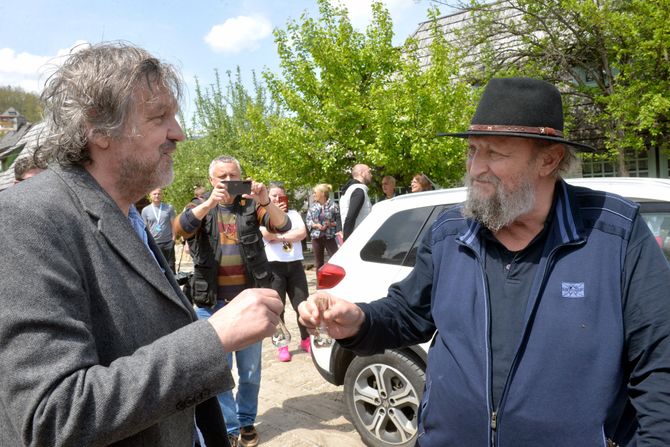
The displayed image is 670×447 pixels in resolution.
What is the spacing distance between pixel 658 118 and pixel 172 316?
12.9 metres

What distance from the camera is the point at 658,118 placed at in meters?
11.4

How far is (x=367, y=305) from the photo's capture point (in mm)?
2078

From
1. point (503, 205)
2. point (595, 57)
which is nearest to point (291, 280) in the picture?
point (503, 205)

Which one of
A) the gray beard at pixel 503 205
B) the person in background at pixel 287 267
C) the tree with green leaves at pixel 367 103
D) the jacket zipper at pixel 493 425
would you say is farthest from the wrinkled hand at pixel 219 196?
the tree with green leaves at pixel 367 103

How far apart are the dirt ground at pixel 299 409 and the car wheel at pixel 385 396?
0.33 metres

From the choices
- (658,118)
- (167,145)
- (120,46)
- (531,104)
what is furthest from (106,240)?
(658,118)

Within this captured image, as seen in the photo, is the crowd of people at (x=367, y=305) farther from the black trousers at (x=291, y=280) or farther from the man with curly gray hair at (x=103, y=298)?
the black trousers at (x=291, y=280)

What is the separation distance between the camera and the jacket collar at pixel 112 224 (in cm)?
136

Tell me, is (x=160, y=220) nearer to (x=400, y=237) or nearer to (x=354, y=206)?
(x=354, y=206)

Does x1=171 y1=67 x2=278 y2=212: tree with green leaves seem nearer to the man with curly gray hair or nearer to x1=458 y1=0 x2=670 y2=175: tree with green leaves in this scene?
x1=458 y1=0 x2=670 y2=175: tree with green leaves

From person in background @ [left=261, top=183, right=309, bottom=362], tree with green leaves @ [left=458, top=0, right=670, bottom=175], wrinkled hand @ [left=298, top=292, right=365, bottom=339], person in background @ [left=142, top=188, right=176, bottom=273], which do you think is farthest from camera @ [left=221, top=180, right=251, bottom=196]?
tree with green leaves @ [left=458, top=0, right=670, bottom=175]

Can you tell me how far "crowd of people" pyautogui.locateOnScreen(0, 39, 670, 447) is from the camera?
44.9 inches

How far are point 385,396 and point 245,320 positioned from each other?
2578 millimetres

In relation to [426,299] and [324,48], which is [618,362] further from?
[324,48]
